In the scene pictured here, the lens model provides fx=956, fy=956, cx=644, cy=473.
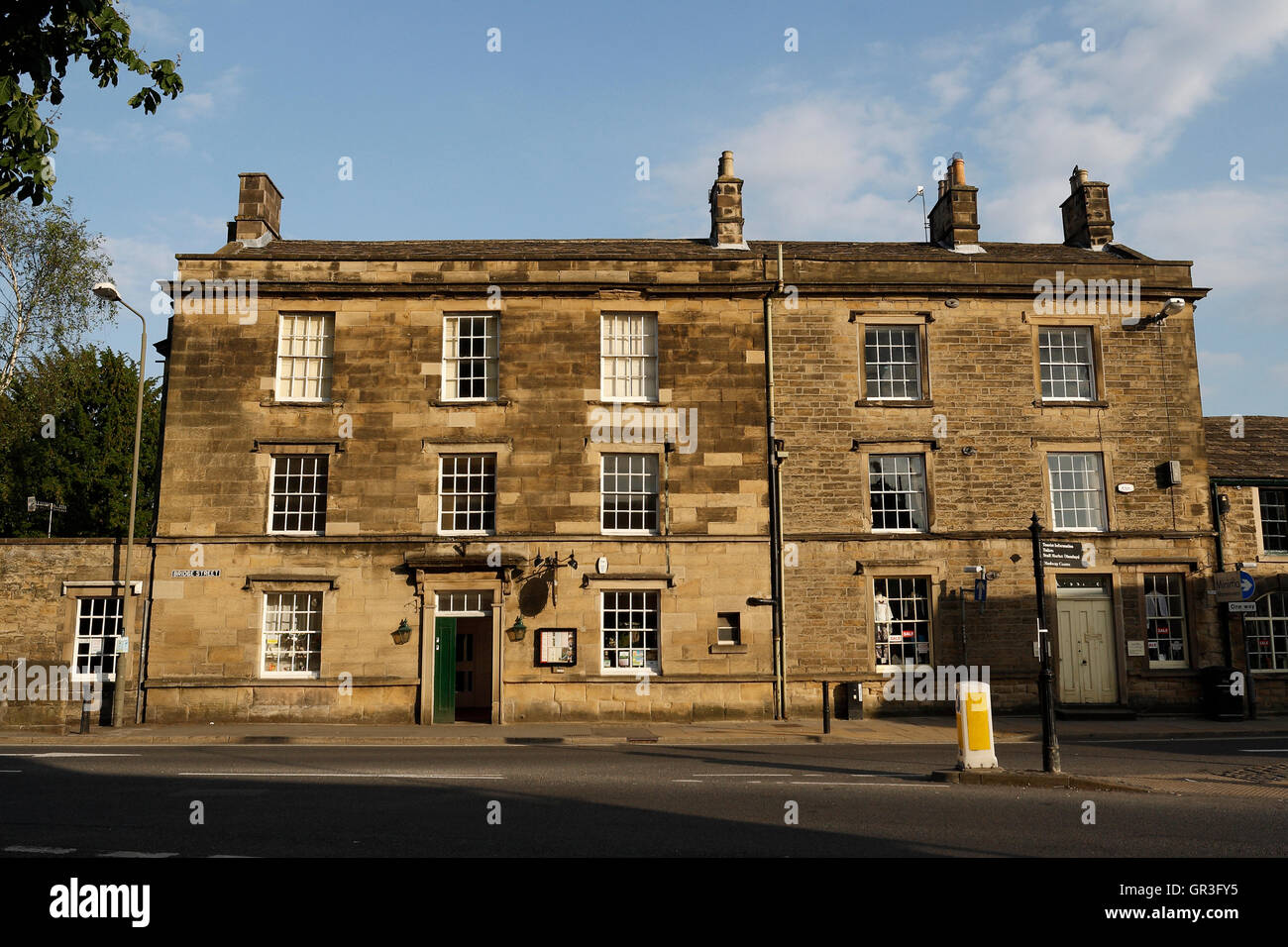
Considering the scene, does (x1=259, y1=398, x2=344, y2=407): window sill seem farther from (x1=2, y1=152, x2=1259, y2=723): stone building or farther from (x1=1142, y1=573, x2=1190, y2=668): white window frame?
(x1=1142, y1=573, x2=1190, y2=668): white window frame

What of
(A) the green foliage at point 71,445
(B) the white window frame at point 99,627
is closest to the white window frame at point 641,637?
(B) the white window frame at point 99,627

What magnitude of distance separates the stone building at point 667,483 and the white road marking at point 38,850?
44.5 feet

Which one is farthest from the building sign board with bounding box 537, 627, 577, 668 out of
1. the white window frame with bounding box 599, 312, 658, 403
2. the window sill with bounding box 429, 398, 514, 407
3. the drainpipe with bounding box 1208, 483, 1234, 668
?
the drainpipe with bounding box 1208, 483, 1234, 668

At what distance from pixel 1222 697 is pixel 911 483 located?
27.0ft

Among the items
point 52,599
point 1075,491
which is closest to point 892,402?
point 1075,491

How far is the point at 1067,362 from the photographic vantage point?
23734mm

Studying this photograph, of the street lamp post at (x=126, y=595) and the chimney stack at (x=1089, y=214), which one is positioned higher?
the chimney stack at (x=1089, y=214)

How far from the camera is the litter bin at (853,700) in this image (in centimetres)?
2139

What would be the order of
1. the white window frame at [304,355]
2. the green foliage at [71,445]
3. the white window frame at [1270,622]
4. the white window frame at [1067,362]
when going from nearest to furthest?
1. the white window frame at [304,355]
2. the white window frame at [1270,622]
3. the white window frame at [1067,362]
4. the green foliage at [71,445]

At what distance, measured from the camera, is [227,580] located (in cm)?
2170

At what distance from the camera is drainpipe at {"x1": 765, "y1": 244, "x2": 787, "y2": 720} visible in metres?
21.5

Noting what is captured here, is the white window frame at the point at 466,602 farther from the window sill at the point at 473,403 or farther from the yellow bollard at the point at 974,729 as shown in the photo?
the yellow bollard at the point at 974,729

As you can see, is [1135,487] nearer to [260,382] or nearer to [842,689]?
[842,689]
